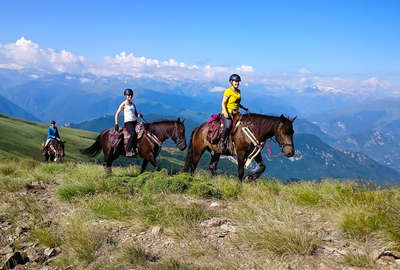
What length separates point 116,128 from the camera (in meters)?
12.4

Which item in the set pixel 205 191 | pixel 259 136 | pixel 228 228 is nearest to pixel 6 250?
pixel 228 228

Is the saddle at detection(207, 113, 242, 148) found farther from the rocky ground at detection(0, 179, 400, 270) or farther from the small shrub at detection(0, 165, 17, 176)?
the small shrub at detection(0, 165, 17, 176)

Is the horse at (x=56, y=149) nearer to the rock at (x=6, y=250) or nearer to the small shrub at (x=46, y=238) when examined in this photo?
the small shrub at (x=46, y=238)

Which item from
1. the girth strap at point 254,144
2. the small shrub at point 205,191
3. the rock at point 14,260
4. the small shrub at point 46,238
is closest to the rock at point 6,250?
the rock at point 14,260

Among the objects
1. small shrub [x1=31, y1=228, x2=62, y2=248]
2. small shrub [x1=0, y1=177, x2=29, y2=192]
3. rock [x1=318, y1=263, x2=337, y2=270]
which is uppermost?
rock [x1=318, y1=263, x2=337, y2=270]

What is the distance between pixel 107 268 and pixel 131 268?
1.24ft

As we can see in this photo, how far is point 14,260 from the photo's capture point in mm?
4613

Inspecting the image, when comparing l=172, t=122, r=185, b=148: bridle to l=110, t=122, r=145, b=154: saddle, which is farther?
l=172, t=122, r=185, b=148: bridle

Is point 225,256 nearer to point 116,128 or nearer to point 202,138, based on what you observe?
point 202,138

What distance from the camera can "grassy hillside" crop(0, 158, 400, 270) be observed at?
14.9 feet

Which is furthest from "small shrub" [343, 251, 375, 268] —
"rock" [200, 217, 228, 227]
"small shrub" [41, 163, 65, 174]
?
"small shrub" [41, 163, 65, 174]

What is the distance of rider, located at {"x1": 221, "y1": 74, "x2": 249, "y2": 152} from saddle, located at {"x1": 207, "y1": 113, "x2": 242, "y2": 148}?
16 cm

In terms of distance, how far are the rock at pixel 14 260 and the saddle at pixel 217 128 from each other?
25.8 ft

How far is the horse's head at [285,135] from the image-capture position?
32.1 feet
